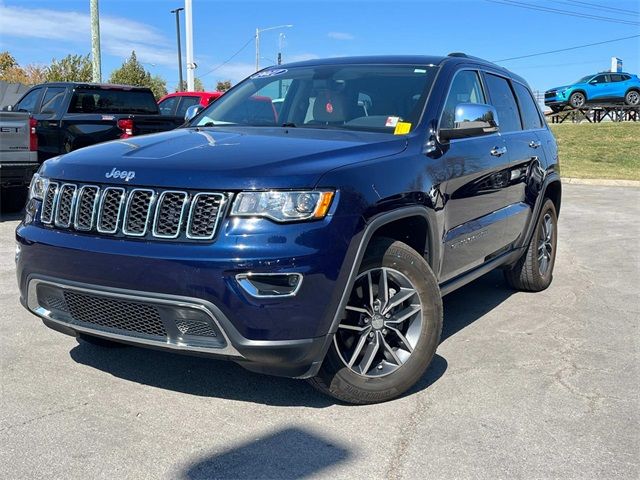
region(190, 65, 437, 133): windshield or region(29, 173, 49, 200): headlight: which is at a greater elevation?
region(190, 65, 437, 133): windshield

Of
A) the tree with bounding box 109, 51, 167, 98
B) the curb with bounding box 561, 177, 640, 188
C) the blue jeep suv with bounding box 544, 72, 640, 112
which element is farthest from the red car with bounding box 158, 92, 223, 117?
the tree with bounding box 109, 51, 167, 98

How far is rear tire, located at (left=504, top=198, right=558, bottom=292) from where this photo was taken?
19.6 feet

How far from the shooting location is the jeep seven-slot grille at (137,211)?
304 centimetres

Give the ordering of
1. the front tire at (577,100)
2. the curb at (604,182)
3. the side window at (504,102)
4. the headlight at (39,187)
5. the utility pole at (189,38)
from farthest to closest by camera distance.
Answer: the front tire at (577,100)
the utility pole at (189,38)
the curb at (604,182)
the side window at (504,102)
the headlight at (39,187)

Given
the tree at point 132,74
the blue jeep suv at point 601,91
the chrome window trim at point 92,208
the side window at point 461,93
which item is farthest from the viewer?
the tree at point 132,74

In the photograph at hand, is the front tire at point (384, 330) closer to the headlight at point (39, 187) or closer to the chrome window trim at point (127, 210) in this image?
the chrome window trim at point (127, 210)

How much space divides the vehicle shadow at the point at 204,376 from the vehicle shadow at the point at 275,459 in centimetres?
42

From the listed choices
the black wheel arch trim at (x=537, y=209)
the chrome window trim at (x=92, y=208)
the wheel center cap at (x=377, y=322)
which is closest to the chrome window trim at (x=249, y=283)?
the wheel center cap at (x=377, y=322)

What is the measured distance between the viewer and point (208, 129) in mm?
4457

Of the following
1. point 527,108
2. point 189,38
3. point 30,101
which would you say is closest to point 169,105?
point 30,101

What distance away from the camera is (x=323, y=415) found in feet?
11.3

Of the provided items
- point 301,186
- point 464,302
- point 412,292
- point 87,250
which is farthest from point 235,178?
point 464,302

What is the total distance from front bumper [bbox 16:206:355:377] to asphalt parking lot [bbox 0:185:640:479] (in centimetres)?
41

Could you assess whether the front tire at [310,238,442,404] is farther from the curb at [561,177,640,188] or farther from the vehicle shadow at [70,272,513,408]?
the curb at [561,177,640,188]
